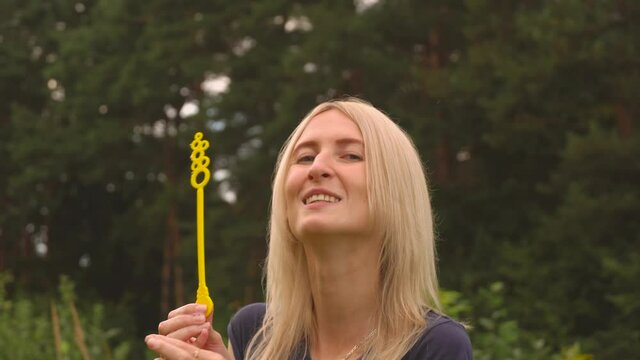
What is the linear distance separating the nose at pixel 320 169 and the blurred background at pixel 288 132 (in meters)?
5.05

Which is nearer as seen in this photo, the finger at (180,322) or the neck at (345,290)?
the finger at (180,322)

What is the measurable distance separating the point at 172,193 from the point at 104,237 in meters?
5.55

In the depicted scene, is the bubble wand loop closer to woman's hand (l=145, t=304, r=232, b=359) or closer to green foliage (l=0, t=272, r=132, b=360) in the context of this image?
woman's hand (l=145, t=304, r=232, b=359)

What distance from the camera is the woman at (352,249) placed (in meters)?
2.38

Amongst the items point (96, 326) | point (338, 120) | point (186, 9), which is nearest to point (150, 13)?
point (186, 9)

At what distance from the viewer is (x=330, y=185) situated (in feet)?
7.84

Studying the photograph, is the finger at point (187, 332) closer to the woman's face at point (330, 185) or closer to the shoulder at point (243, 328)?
the woman's face at point (330, 185)

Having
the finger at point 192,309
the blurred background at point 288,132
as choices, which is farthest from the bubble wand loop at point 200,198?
the blurred background at point 288,132

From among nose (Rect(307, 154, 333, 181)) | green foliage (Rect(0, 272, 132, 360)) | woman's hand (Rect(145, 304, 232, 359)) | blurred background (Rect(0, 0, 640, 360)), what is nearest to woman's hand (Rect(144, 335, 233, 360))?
woman's hand (Rect(145, 304, 232, 359))

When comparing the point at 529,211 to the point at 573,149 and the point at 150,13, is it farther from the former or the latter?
the point at 150,13

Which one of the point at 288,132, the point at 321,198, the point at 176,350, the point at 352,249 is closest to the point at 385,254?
the point at 352,249

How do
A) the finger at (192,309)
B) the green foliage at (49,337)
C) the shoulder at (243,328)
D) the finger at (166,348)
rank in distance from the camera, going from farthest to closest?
the green foliage at (49,337)
the shoulder at (243,328)
the finger at (192,309)
the finger at (166,348)

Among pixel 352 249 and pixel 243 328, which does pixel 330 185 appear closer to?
pixel 352 249

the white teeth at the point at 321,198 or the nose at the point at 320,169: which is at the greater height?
the nose at the point at 320,169
